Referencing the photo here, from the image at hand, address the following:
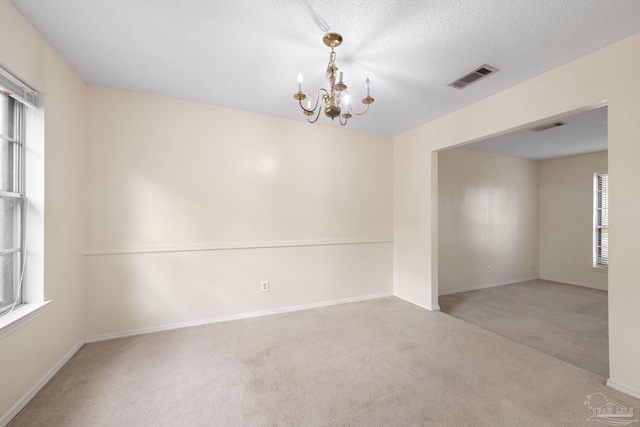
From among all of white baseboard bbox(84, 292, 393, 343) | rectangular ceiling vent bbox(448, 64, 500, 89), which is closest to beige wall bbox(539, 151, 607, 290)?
white baseboard bbox(84, 292, 393, 343)

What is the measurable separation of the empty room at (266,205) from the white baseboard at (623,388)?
0.7 inches

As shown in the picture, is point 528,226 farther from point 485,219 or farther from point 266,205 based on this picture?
point 266,205

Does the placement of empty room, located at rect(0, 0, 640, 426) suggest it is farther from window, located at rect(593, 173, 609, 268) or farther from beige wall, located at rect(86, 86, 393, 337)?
window, located at rect(593, 173, 609, 268)

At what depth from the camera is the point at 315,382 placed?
1962mm

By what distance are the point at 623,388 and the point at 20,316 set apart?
4.13 metres

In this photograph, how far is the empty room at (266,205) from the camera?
1691mm

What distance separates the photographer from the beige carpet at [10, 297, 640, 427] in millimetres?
1624

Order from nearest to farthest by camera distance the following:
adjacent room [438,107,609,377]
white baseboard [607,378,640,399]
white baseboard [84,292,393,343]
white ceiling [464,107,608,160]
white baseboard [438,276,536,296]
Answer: white baseboard [607,378,640,399] < white baseboard [84,292,393,343] < white ceiling [464,107,608,160] < adjacent room [438,107,609,377] < white baseboard [438,276,536,296]

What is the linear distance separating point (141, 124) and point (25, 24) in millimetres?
1069

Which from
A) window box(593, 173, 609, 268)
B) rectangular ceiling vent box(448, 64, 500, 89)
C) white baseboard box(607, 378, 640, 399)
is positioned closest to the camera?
white baseboard box(607, 378, 640, 399)

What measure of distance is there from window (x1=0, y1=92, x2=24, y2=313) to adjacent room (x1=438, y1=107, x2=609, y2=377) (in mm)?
4313

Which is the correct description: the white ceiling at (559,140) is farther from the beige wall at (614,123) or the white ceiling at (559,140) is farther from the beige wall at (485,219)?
the beige wall at (614,123)

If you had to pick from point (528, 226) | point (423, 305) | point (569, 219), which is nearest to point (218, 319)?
point (423, 305)

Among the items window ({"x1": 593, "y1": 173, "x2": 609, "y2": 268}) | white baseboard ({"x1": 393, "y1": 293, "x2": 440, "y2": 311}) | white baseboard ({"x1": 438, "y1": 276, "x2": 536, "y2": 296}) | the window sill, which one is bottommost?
white baseboard ({"x1": 438, "y1": 276, "x2": 536, "y2": 296})
